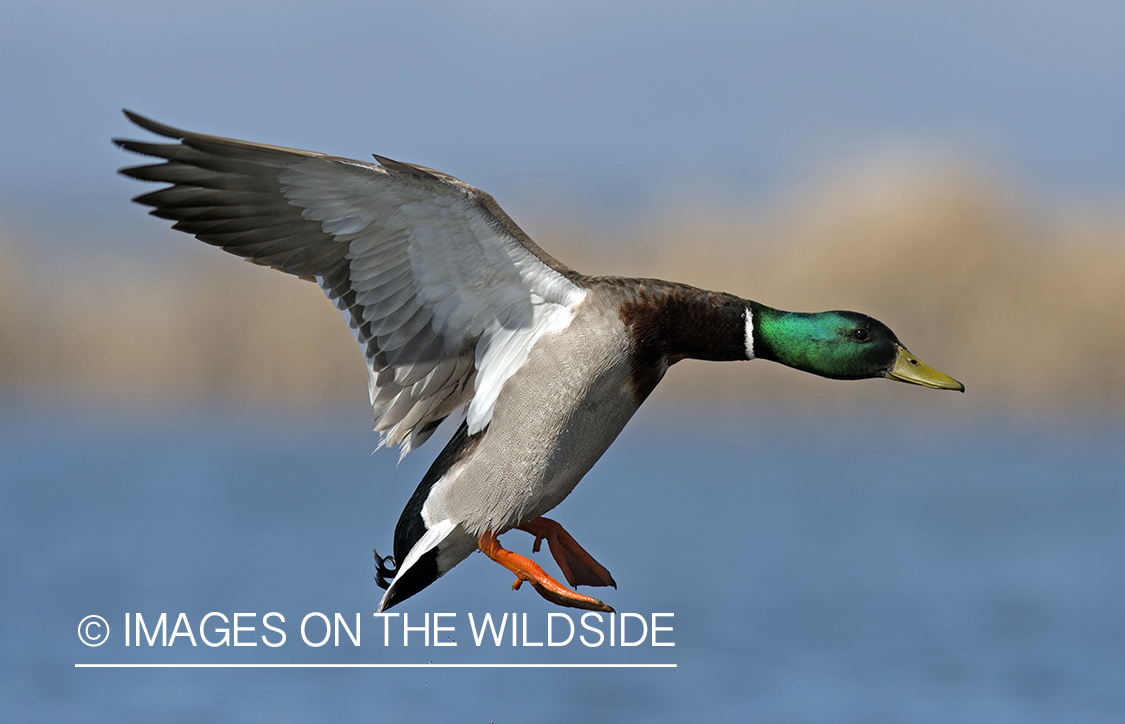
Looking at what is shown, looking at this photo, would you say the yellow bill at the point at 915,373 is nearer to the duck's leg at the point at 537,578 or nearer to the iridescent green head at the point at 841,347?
the iridescent green head at the point at 841,347

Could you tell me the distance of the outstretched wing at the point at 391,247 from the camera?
4.94 metres

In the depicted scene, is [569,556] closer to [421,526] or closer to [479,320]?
[421,526]

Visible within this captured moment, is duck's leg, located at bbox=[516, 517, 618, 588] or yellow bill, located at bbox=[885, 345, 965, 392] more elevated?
yellow bill, located at bbox=[885, 345, 965, 392]

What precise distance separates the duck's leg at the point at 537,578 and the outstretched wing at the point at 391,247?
20.0 inches

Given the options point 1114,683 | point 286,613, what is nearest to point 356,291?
point 286,613

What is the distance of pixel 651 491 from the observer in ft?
107

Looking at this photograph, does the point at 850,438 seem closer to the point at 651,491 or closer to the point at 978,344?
the point at 651,491

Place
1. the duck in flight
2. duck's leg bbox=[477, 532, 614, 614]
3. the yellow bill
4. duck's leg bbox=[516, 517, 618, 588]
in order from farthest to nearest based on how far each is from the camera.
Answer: duck's leg bbox=[516, 517, 618, 588] < the yellow bill < the duck in flight < duck's leg bbox=[477, 532, 614, 614]

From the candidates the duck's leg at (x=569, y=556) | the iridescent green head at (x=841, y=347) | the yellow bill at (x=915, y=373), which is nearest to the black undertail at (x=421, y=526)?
the duck's leg at (x=569, y=556)

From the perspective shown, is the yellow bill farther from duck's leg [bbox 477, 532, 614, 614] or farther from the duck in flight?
duck's leg [bbox 477, 532, 614, 614]

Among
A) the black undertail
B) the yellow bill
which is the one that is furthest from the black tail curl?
the yellow bill

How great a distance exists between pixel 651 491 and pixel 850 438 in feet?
51.0

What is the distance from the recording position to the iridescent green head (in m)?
5.37

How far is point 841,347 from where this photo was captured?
540 centimetres
